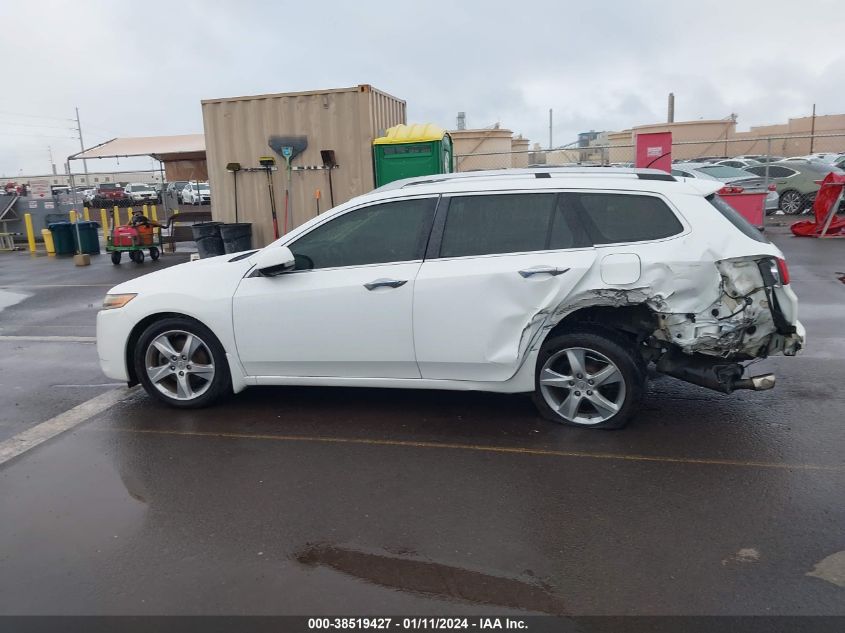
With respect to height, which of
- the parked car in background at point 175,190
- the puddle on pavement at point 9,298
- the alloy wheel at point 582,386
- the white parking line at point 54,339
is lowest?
the white parking line at point 54,339

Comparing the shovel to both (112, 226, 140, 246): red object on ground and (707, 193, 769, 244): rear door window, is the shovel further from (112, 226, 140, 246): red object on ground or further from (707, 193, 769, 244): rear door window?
(707, 193, 769, 244): rear door window

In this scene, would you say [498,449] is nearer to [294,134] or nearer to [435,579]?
[435,579]

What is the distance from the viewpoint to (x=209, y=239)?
41.9 ft

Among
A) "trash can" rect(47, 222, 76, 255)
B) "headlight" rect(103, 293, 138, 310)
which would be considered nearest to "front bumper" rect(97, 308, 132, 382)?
"headlight" rect(103, 293, 138, 310)

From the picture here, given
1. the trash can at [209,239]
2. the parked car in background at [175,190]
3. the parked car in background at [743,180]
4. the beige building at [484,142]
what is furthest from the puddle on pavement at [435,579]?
the beige building at [484,142]

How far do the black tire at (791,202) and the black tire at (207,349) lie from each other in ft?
65.7

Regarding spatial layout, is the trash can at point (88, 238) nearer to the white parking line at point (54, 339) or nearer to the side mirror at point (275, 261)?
the white parking line at point (54, 339)

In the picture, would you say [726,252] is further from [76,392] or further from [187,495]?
[76,392]

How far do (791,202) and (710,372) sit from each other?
61.9 feet

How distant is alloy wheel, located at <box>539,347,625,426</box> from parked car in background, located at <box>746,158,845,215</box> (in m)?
18.5

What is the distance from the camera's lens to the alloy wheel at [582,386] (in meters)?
4.74

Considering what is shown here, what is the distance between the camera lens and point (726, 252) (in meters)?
4.47

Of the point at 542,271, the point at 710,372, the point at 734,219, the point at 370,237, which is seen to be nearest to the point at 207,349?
the point at 370,237

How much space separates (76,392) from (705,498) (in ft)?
16.9
